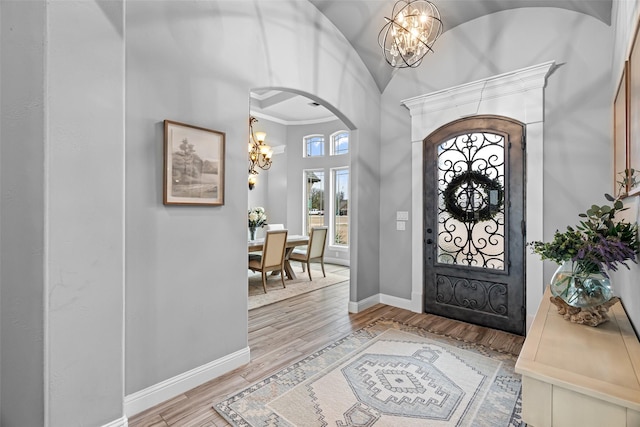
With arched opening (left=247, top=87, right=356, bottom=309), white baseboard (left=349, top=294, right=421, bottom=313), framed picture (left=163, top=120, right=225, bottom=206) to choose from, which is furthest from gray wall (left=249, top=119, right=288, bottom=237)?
framed picture (left=163, top=120, right=225, bottom=206)

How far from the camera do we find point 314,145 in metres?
7.89

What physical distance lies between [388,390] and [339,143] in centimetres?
601

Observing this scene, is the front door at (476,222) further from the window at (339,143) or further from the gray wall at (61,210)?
the window at (339,143)

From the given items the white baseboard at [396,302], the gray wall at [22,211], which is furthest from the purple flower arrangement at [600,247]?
the gray wall at [22,211]

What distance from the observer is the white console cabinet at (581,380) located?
959mm

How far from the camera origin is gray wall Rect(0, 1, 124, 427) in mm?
1526

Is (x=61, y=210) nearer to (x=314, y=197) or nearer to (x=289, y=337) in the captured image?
(x=289, y=337)

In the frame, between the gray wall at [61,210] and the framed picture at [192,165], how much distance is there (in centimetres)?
40

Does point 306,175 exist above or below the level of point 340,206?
above

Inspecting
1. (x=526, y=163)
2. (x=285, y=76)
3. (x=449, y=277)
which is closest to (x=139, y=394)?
(x=285, y=76)

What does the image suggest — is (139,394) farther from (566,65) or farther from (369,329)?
(566,65)

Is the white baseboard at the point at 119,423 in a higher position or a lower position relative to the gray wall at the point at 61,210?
lower

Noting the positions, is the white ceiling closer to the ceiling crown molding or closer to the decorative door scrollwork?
the ceiling crown molding

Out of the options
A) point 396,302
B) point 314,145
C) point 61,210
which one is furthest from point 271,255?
point 314,145
